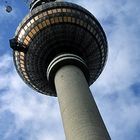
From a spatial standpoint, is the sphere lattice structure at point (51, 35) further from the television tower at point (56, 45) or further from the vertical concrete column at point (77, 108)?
the vertical concrete column at point (77, 108)

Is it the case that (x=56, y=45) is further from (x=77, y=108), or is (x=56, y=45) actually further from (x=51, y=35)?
(x=77, y=108)

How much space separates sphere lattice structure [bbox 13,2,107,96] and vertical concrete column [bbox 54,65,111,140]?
6.31 meters

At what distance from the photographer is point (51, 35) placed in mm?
51906

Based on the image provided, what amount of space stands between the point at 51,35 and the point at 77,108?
52.5ft

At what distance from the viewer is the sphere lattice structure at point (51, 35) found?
169 ft

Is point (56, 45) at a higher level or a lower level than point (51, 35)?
lower

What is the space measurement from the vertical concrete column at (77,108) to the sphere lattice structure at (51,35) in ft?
20.7

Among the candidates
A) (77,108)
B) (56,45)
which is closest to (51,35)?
(56,45)

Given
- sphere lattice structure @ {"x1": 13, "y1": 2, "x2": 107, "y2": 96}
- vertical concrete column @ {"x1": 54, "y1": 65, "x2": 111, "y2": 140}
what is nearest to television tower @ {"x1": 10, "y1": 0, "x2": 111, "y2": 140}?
sphere lattice structure @ {"x1": 13, "y1": 2, "x2": 107, "y2": 96}

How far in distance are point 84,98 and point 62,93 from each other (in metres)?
3.24

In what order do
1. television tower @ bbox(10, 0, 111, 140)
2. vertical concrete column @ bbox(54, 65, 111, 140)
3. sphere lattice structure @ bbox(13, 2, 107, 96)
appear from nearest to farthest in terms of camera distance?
vertical concrete column @ bbox(54, 65, 111, 140)
television tower @ bbox(10, 0, 111, 140)
sphere lattice structure @ bbox(13, 2, 107, 96)

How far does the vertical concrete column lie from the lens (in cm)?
3619

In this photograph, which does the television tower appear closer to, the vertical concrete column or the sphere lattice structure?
the sphere lattice structure

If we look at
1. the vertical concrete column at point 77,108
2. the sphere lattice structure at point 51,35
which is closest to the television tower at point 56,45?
the sphere lattice structure at point 51,35
